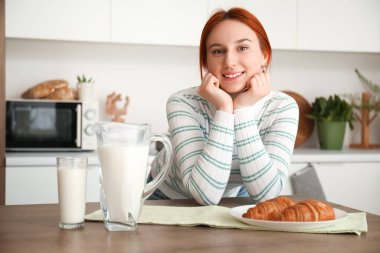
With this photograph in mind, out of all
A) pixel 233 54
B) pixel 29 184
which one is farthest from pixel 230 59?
pixel 29 184

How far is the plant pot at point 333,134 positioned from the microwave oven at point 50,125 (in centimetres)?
134

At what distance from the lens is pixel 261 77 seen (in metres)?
1.63

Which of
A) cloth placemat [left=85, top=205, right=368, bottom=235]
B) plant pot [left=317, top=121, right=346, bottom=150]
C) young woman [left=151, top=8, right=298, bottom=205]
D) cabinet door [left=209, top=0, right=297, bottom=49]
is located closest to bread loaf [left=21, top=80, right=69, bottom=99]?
cabinet door [left=209, top=0, right=297, bottom=49]

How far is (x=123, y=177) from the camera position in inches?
40.1

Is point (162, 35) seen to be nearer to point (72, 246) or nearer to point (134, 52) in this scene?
point (134, 52)

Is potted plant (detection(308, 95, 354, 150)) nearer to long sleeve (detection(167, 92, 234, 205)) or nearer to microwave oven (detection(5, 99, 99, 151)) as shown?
microwave oven (detection(5, 99, 99, 151))

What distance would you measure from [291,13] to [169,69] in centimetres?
75

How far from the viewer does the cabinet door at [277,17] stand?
316 centimetres

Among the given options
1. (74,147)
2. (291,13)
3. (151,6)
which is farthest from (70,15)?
(291,13)

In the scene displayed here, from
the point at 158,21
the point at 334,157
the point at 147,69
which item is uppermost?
the point at 158,21

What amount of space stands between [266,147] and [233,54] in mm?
277

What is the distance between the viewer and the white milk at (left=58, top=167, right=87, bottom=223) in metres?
1.04

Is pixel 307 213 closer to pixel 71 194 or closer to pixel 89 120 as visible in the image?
pixel 71 194

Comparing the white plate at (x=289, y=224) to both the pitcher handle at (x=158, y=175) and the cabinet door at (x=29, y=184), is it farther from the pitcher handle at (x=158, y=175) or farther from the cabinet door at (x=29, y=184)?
the cabinet door at (x=29, y=184)
